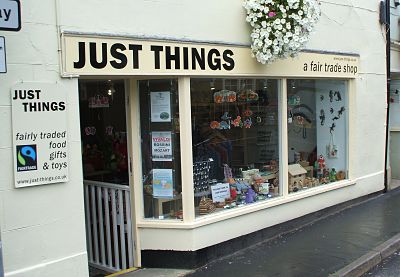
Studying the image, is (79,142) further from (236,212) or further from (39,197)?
(236,212)

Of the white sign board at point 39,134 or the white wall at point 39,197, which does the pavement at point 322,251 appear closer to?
the white wall at point 39,197

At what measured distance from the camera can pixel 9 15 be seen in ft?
12.0

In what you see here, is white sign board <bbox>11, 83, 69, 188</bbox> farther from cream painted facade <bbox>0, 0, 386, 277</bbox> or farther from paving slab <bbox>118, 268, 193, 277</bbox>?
paving slab <bbox>118, 268, 193, 277</bbox>

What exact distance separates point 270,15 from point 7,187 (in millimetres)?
3853

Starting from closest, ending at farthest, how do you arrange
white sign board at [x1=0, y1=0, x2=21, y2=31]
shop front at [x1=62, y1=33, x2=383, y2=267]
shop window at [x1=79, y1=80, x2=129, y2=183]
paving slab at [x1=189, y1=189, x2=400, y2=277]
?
white sign board at [x1=0, y1=0, x2=21, y2=31] → shop front at [x1=62, y1=33, x2=383, y2=267] → paving slab at [x1=189, y1=189, x2=400, y2=277] → shop window at [x1=79, y1=80, x2=129, y2=183]

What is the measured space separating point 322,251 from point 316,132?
2.92m

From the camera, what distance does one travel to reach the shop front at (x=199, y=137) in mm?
5754

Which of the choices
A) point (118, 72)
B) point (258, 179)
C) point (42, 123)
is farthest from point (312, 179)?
point (42, 123)

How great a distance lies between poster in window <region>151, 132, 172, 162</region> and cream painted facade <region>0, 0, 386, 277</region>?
0.22 meters

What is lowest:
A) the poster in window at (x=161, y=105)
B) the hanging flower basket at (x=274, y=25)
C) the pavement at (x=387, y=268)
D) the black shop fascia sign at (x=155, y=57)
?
the pavement at (x=387, y=268)

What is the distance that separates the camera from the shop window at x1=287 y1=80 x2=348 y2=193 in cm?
807

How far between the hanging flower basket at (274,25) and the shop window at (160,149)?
132cm

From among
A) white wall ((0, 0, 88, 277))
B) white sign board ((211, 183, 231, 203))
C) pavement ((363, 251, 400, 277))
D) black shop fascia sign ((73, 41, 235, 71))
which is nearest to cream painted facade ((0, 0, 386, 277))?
white wall ((0, 0, 88, 277))

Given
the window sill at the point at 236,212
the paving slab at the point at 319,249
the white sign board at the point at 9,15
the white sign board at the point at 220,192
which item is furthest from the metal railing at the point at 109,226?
the white sign board at the point at 9,15
